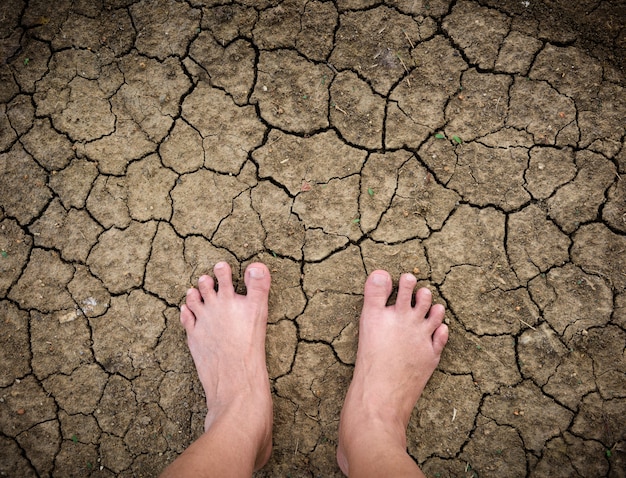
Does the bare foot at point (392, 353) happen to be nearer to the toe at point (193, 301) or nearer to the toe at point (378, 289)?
the toe at point (378, 289)

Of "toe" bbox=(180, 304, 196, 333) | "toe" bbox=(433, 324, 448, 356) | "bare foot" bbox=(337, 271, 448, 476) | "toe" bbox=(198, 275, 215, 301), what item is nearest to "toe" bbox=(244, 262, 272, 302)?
"toe" bbox=(198, 275, 215, 301)

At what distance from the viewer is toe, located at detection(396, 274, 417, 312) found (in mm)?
2184

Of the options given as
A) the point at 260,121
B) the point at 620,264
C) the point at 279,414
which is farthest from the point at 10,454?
the point at 620,264

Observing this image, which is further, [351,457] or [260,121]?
[260,121]

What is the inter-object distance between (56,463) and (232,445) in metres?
1.05

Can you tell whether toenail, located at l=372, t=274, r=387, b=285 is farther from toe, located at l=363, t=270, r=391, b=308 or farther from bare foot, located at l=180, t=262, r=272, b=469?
bare foot, located at l=180, t=262, r=272, b=469

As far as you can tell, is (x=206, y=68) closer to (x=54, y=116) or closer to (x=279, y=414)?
(x=54, y=116)

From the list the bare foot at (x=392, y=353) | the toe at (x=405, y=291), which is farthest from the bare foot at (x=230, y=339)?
the toe at (x=405, y=291)

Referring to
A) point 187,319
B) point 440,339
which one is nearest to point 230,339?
point 187,319

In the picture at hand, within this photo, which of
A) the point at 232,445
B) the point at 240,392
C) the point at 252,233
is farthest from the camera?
the point at 252,233

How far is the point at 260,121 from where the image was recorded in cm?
230

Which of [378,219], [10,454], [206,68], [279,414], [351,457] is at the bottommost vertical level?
[10,454]

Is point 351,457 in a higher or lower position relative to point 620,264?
lower

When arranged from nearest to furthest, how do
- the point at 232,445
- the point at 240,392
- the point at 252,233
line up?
the point at 232,445 < the point at 240,392 < the point at 252,233
